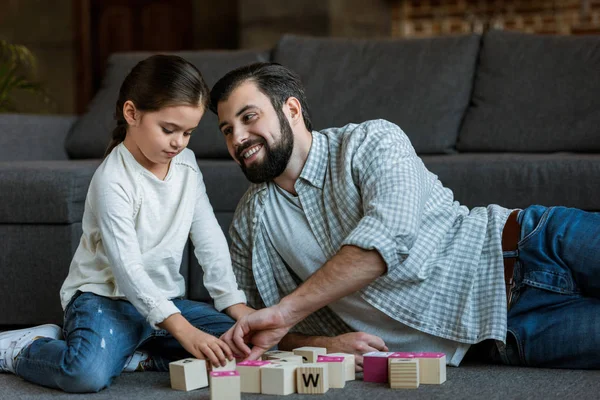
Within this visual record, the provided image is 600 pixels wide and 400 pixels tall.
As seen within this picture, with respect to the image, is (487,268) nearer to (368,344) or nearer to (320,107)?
(368,344)

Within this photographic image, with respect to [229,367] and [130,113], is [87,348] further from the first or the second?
[130,113]

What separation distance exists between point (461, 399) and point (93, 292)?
0.88m

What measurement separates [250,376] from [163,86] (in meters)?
0.67

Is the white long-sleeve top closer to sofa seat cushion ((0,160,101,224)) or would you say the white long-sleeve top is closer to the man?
the man

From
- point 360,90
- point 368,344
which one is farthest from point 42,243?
point 360,90

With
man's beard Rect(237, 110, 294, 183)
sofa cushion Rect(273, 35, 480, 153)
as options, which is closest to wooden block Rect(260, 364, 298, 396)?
man's beard Rect(237, 110, 294, 183)

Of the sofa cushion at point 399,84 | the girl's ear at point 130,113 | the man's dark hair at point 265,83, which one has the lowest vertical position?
the sofa cushion at point 399,84

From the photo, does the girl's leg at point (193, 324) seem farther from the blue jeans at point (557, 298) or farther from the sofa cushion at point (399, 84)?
the sofa cushion at point (399, 84)

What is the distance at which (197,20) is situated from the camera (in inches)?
261

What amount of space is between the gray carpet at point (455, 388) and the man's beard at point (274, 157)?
51 cm

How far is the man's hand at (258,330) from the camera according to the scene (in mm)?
1765

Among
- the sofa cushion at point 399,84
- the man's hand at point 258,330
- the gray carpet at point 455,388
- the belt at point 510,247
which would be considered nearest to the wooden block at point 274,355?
the man's hand at point 258,330

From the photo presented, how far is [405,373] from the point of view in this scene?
1.71m

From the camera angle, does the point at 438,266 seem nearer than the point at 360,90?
Yes
